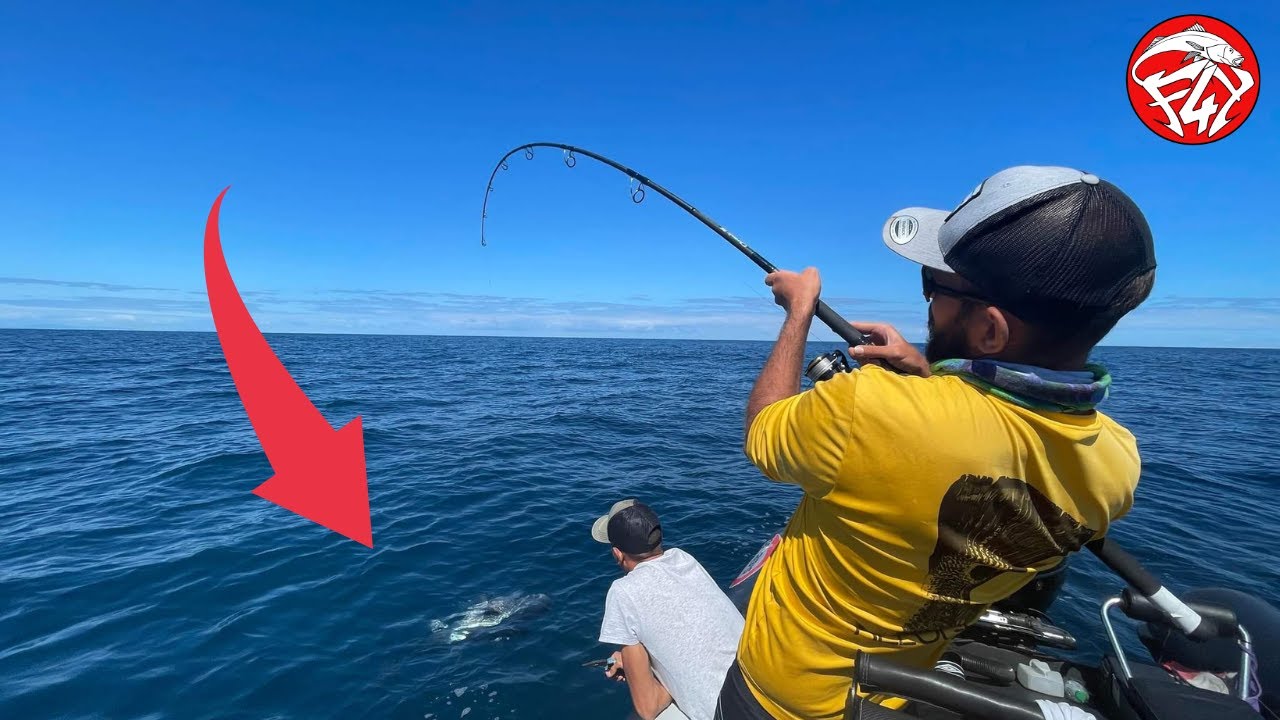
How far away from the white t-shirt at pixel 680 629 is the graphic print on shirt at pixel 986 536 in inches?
86.7

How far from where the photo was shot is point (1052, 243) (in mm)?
1370

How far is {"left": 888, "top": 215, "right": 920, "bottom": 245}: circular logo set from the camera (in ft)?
6.27

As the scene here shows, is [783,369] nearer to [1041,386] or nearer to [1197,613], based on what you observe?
[1041,386]

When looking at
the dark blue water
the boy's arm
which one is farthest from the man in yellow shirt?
the dark blue water

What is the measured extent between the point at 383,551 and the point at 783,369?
8508mm

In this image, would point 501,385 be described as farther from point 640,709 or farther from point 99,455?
point 640,709

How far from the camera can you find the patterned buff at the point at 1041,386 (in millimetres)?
1354

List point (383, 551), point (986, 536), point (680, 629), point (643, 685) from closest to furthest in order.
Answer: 1. point (986, 536)
2. point (680, 629)
3. point (643, 685)
4. point (383, 551)

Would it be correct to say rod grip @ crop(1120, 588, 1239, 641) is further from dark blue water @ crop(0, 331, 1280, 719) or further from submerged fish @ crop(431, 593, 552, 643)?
submerged fish @ crop(431, 593, 552, 643)

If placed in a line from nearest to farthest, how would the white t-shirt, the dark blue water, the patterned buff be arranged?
1. the patterned buff
2. the white t-shirt
3. the dark blue water

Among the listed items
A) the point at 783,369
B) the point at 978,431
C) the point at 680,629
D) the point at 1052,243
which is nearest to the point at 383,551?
the point at 680,629

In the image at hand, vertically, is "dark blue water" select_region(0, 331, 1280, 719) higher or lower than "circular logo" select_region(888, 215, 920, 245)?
lower

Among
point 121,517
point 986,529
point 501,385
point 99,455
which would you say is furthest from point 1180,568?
point 501,385

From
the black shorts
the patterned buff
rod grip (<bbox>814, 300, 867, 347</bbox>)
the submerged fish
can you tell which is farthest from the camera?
the submerged fish
